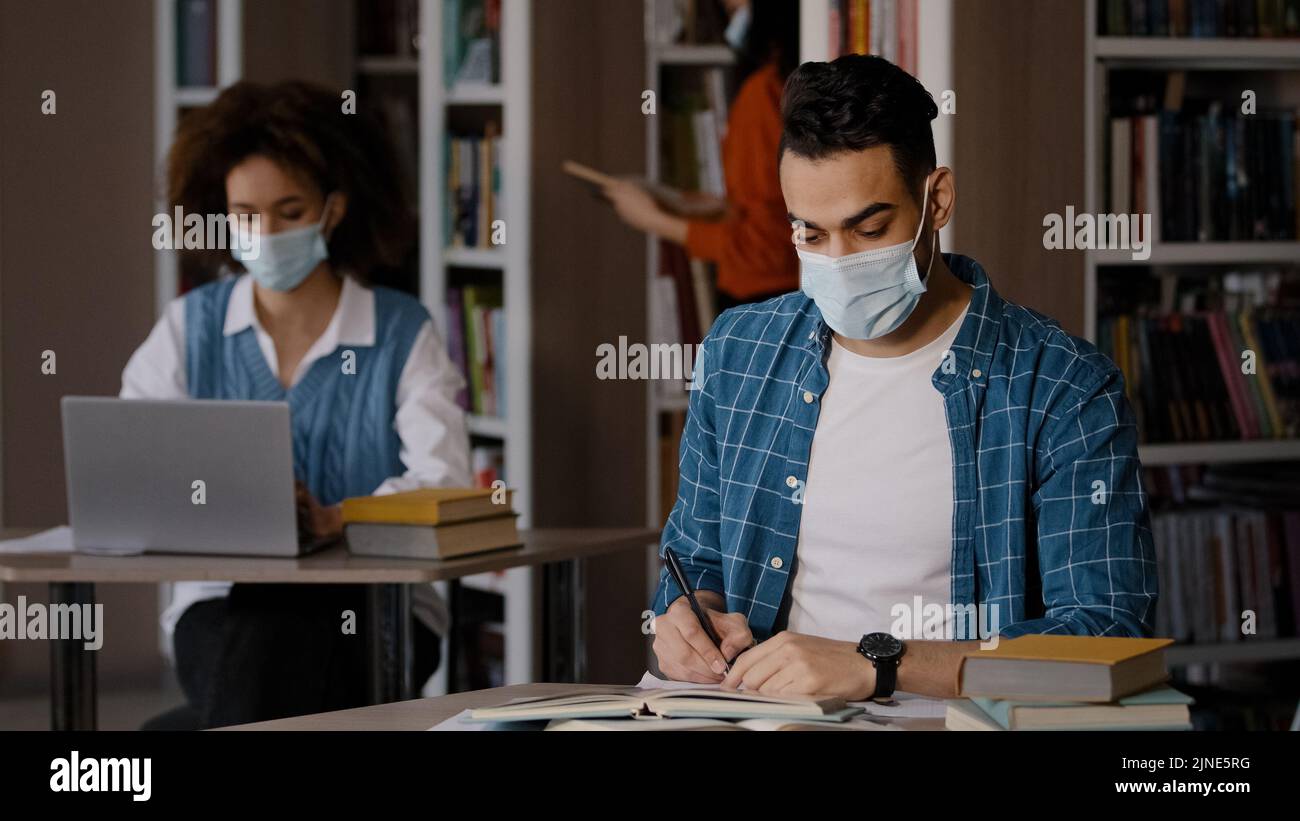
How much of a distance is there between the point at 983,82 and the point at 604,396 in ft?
5.15

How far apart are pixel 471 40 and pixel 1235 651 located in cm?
243

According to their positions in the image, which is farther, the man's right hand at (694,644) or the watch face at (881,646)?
the man's right hand at (694,644)

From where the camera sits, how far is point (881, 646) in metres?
1.61

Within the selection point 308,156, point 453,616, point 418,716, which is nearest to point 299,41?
point 308,156

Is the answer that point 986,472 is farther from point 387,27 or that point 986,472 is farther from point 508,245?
point 387,27

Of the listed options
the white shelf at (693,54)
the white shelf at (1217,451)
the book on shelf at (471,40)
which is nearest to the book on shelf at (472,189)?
the book on shelf at (471,40)

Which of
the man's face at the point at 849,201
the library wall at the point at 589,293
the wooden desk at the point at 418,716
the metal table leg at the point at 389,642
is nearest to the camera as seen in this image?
the wooden desk at the point at 418,716

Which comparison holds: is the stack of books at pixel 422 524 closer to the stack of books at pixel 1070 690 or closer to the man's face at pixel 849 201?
the man's face at pixel 849 201

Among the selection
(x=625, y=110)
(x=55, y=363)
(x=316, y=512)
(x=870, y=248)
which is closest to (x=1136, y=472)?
(x=870, y=248)

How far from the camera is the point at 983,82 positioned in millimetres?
2609

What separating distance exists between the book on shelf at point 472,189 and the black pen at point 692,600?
7.06ft

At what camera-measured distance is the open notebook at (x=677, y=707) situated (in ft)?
4.60

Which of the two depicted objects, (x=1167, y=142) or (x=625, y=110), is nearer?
(x=1167, y=142)

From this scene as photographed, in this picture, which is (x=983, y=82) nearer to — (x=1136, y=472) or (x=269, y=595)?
(x=1136, y=472)
